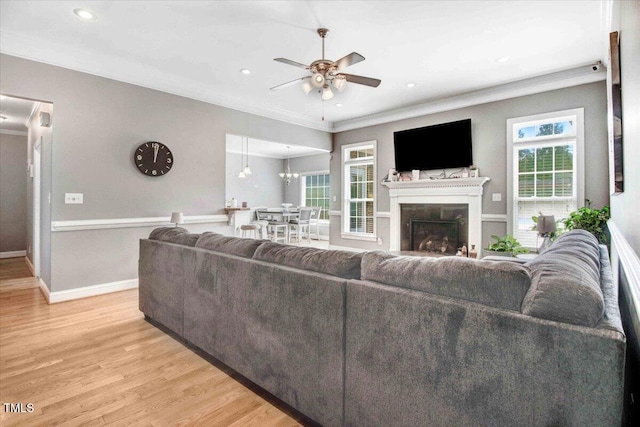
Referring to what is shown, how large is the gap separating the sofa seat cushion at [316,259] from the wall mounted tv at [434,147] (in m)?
4.32

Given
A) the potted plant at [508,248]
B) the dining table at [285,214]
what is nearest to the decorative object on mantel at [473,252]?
the potted plant at [508,248]

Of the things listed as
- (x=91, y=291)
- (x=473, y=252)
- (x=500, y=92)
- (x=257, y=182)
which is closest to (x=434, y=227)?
(x=473, y=252)

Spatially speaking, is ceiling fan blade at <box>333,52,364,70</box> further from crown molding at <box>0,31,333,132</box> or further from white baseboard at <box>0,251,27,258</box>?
white baseboard at <box>0,251,27,258</box>

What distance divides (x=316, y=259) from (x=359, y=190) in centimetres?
535

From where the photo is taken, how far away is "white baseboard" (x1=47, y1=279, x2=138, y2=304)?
11.9 ft

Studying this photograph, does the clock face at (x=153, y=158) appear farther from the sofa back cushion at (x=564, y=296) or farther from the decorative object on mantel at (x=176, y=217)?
the sofa back cushion at (x=564, y=296)

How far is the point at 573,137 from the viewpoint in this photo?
4.27 meters

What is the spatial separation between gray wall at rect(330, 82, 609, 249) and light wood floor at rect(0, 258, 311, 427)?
174 inches

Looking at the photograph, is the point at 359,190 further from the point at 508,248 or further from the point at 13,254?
the point at 13,254

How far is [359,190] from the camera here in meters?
6.84

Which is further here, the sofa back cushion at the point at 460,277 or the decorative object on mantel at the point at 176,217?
the decorative object on mantel at the point at 176,217

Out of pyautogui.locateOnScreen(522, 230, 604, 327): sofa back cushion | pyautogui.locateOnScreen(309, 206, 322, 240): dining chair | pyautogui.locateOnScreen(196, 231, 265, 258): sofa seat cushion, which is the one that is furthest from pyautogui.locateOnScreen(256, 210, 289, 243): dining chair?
pyautogui.locateOnScreen(522, 230, 604, 327): sofa back cushion

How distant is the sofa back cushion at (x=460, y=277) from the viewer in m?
1.04

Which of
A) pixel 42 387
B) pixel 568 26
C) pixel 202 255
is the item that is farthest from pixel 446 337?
pixel 568 26
